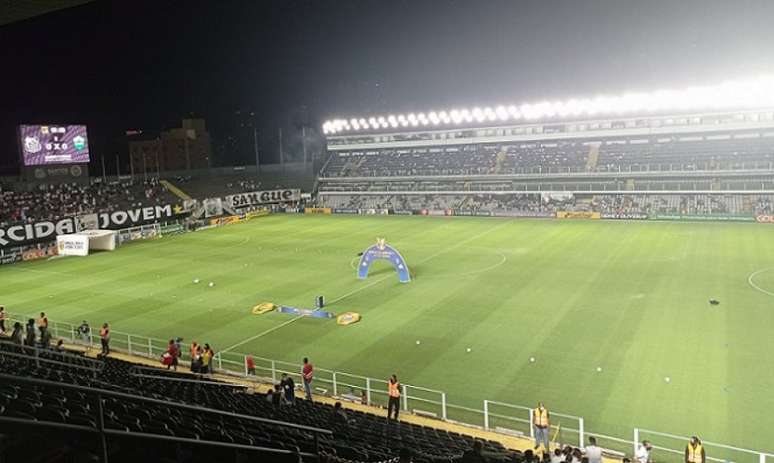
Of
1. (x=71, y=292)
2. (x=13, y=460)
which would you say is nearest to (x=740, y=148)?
(x=71, y=292)

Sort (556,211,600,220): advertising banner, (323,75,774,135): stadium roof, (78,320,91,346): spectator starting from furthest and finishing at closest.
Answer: (323,75,774,135): stadium roof → (556,211,600,220): advertising banner → (78,320,91,346): spectator

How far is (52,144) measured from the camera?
2169 inches

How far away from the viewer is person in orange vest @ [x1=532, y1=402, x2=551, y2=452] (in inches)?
553

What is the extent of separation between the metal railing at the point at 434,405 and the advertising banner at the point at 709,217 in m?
44.2

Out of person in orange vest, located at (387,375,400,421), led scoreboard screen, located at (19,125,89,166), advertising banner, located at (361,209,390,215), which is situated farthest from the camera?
advertising banner, located at (361,209,390,215)

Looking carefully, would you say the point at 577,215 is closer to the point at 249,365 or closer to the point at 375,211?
the point at 375,211

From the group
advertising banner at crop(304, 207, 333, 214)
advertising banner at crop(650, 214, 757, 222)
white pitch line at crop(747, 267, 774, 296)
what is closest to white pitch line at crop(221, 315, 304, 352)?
white pitch line at crop(747, 267, 774, 296)

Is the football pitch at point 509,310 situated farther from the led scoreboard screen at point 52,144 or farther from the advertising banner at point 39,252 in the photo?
the led scoreboard screen at point 52,144

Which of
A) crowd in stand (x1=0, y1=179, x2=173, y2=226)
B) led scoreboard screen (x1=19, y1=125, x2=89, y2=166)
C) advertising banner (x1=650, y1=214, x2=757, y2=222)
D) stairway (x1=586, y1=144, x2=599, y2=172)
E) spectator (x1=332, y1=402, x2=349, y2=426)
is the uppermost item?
led scoreboard screen (x1=19, y1=125, x2=89, y2=166)

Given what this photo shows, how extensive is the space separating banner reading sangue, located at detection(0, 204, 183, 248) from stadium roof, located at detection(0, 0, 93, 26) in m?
43.9

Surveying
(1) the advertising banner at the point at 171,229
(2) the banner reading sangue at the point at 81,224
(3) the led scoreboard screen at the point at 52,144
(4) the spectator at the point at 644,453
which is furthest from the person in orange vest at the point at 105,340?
(3) the led scoreboard screen at the point at 52,144

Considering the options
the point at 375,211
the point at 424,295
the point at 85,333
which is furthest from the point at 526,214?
the point at 85,333

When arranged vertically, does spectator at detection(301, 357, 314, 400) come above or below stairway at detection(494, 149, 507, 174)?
below

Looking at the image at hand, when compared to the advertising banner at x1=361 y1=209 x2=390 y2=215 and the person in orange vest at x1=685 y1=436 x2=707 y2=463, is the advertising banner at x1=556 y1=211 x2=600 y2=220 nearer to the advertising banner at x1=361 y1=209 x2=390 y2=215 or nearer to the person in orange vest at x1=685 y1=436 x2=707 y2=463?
the advertising banner at x1=361 y1=209 x2=390 y2=215
